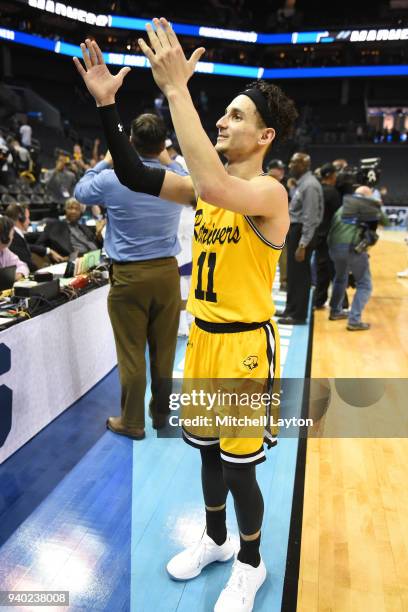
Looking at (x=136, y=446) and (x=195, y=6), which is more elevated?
(x=195, y=6)

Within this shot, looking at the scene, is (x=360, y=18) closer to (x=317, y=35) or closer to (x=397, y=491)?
(x=317, y=35)

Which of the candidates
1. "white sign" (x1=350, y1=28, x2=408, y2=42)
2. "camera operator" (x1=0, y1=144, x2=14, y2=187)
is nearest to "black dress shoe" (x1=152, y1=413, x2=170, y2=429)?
"camera operator" (x1=0, y1=144, x2=14, y2=187)

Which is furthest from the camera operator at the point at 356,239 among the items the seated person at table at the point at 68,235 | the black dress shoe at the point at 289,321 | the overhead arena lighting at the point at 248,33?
the overhead arena lighting at the point at 248,33

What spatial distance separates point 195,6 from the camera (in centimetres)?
2608

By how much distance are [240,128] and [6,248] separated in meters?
2.88

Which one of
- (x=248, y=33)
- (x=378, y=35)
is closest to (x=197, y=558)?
(x=378, y=35)

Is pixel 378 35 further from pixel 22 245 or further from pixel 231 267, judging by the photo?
pixel 231 267

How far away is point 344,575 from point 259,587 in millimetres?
374

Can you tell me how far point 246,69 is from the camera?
24891 mm

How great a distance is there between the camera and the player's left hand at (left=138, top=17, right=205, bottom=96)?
49.7 inches

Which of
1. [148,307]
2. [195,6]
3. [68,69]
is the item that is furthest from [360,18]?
[148,307]

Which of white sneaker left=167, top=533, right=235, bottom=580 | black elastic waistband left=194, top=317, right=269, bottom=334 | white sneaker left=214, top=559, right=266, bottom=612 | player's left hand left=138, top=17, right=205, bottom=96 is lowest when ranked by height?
white sneaker left=167, top=533, right=235, bottom=580

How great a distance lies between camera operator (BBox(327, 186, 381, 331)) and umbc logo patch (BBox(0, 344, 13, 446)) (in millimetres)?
3965

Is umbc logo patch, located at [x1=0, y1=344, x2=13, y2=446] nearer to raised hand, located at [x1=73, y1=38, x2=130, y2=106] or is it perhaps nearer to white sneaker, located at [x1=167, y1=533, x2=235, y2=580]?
white sneaker, located at [x1=167, y1=533, x2=235, y2=580]
